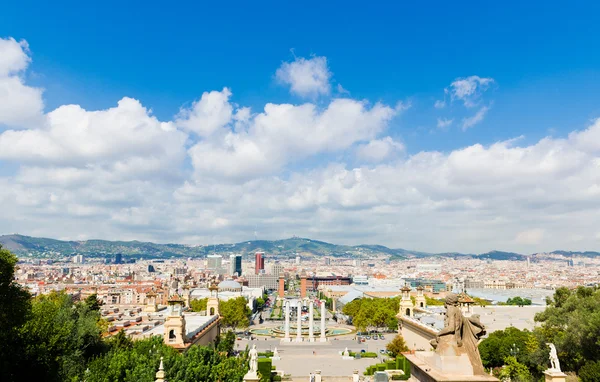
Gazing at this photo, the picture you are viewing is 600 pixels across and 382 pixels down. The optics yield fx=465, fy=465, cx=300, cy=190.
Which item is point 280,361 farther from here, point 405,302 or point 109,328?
point 109,328

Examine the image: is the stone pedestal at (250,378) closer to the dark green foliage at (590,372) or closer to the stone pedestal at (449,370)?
the stone pedestal at (449,370)

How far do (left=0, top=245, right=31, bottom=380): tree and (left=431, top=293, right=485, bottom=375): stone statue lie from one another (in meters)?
15.9

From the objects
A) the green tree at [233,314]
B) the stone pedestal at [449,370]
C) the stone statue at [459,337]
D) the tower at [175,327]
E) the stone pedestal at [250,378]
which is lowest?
the green tree at [233,314]

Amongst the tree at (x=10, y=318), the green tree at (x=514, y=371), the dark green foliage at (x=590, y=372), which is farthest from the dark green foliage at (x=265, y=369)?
the dark green foliage at (x=590, y=372)

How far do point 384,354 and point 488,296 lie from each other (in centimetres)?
6136

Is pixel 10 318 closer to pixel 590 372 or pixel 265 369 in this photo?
pixel 265 369

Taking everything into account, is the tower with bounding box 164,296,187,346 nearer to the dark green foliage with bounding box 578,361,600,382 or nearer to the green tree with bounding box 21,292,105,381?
the green tree with bounding box 21,292,105,381

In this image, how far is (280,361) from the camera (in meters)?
50.6

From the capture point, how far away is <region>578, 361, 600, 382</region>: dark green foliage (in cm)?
2299

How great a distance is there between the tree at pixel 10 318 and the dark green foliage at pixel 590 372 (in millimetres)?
26060

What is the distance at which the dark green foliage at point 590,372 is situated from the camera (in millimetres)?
22994

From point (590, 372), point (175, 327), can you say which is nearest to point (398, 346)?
point (590, 372)

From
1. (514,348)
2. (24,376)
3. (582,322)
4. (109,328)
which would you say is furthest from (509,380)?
(109,328)

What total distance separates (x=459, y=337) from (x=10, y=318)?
67.2ft
